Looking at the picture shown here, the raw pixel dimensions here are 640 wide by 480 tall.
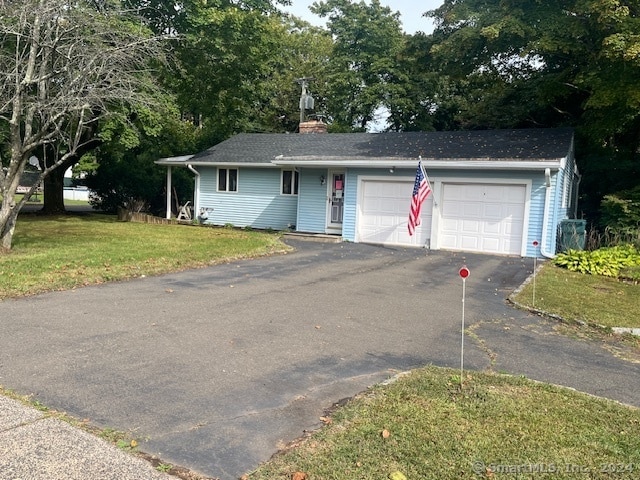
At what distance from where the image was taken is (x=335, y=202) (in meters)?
18.0

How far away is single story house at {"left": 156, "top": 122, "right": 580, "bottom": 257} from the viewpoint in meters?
14.3

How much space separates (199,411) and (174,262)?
7.17 metres

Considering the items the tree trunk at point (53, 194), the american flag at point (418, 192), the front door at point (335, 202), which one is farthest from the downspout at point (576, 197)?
the tree trunk at point (53, 194)

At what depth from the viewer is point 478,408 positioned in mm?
4113

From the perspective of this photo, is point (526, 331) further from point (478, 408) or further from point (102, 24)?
point (102, 24)

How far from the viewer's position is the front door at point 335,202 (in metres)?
17.9

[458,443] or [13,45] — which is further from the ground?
[13,45]

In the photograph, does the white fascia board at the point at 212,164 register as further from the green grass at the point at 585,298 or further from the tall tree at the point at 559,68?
the green grass at the point at 585,298

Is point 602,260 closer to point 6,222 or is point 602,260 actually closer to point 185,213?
point 6,222

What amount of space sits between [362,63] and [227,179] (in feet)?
54.9

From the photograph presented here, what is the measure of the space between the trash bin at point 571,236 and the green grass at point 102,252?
25.3ft

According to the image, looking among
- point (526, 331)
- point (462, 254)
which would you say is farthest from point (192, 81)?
point (526, 331)

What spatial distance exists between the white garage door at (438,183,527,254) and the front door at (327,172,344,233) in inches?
149

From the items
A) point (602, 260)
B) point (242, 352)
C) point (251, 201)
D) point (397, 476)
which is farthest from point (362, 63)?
point (397, 476)
